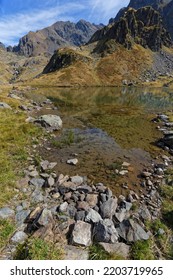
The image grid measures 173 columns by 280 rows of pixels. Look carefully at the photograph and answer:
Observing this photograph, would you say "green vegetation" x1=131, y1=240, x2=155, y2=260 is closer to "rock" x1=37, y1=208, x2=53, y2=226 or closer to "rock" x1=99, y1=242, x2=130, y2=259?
"rock" x1=99, y1=242, x2=130, y2=259

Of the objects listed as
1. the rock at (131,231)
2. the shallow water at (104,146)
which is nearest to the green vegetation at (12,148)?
the shallow water at (104,146)

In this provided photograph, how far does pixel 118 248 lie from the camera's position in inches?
359

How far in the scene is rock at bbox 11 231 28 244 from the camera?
30.8ft

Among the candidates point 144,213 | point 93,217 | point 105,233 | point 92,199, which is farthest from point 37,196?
point 144,213

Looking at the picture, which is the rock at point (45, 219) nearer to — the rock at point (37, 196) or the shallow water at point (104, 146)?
the rock at point (37, 196)

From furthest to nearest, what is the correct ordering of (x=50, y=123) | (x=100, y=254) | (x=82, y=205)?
1. (x=50, y=123)
2. (x=82, y=205)
3. (x=100, y=254)

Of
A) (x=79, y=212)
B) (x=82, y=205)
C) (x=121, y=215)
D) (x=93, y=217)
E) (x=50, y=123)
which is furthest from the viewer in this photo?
(x=50, y=123)

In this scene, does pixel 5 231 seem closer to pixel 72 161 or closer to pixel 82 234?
pixel 82 234

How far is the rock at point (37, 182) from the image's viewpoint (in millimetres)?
14396

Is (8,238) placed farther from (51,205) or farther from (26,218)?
(51,205)

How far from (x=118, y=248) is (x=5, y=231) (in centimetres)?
521

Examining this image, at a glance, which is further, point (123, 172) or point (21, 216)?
point (123, 172)

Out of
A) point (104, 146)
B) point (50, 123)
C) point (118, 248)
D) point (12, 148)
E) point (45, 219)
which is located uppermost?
point (50, 123)
